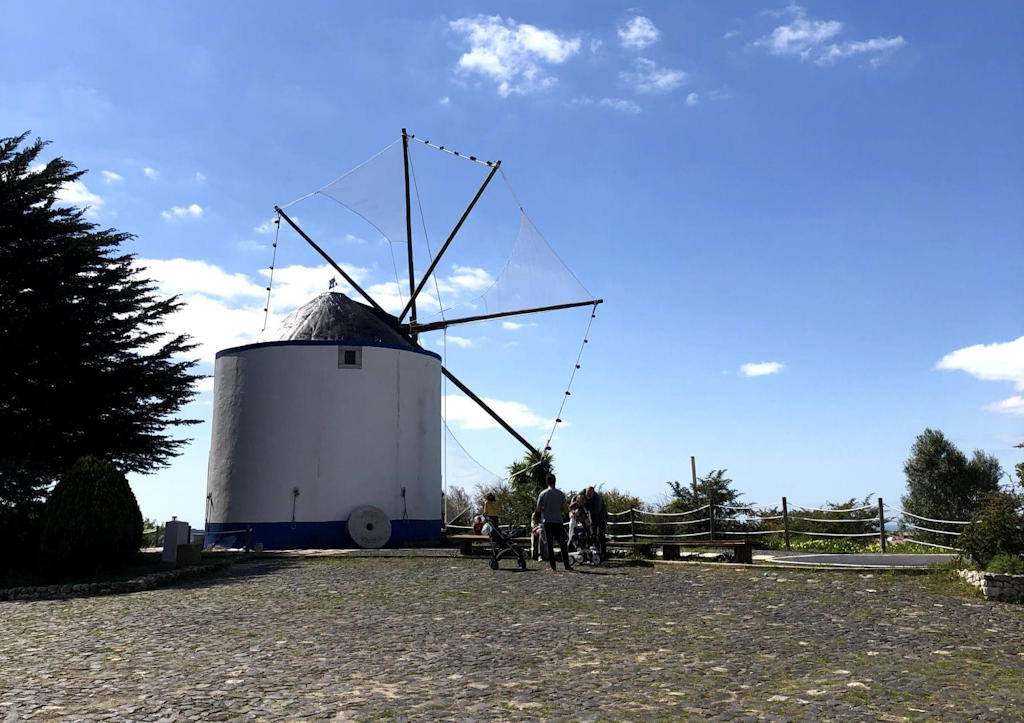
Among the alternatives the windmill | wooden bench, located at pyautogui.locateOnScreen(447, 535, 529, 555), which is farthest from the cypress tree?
wooden bench, located at pyautogui.locateOnScreen(447, 535, 529, 555)

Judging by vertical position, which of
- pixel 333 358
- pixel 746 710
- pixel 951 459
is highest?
pixel 333 358

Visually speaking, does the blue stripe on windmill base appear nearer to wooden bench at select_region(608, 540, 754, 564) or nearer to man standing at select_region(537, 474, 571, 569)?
wooden bench at select_region(608, 540, 754, 564)

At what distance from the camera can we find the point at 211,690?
6391mm

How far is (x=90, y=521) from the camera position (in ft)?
49.4

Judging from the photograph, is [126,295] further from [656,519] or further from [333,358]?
[656,519]

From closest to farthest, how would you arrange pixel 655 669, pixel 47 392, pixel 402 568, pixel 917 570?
pixel 655 669
pixel 917 570
pixel 402 568
pixel 47 392

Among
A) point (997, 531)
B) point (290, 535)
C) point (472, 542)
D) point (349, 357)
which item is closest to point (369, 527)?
point (290, 535)

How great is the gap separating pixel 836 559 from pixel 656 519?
31.3 ft

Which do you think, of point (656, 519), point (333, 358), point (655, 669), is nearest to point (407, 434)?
point (333, 358)

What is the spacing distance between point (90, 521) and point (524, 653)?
10699 millimetres

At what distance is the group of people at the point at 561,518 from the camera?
50.7 feet

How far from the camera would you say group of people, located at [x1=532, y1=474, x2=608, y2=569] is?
15453mm

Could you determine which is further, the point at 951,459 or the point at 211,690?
the point at 951,459

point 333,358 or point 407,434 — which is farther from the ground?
point 333,358
